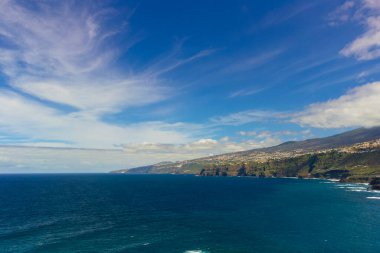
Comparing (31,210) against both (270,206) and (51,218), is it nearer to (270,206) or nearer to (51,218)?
(51,218)

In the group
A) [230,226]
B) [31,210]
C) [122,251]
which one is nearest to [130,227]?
[122,251]

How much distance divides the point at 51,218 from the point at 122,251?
7605cm

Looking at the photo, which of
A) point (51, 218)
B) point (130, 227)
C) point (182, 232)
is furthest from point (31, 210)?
point (182, 232)

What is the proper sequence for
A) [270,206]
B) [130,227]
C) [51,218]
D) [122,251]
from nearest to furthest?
[122,251] < [130,227] < [51,218] < [270,206]

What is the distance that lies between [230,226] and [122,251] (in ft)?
182

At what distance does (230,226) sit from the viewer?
135 m

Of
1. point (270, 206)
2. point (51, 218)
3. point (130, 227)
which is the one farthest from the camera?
point (270, 206)

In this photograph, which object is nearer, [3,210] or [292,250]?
[292,250]

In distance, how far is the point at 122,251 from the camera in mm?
99375

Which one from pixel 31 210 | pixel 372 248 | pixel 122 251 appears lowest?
pixel 372 248

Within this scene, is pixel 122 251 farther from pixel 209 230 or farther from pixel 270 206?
pixel 270 206

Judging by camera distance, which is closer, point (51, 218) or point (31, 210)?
point (51, 218)

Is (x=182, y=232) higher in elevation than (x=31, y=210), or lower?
lower

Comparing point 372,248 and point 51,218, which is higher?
point 51,218
